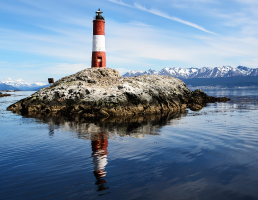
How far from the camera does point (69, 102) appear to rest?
34.1 metres

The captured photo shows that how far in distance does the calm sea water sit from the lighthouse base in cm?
2602

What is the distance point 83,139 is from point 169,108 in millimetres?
21189

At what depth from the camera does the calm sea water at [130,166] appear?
859cm

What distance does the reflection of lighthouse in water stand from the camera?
952cm

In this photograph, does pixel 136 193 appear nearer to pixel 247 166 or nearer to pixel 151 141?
pixel 247 166

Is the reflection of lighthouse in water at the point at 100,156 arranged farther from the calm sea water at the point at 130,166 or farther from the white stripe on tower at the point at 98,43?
the white stripe on tower at the point at 98,43

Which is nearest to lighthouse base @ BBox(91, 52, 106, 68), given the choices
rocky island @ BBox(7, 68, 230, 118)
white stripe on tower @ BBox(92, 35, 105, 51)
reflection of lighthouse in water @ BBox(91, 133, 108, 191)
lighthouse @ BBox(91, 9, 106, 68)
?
lighthouse @ BBox(91, 9, 106, 68)

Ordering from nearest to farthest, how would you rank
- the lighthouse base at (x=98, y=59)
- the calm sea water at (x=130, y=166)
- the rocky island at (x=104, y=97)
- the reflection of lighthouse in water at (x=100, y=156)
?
the calm sea water at (x=130, y=166)
the reflection of lighthouse in water at (x=100, y=156)
the rocky island at (x=104, y=97)
the lighthouse base at (x=98, y=59)

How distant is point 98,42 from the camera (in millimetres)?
42031

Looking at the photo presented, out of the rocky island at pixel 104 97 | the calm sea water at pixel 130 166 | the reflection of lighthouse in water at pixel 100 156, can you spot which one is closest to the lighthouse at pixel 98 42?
the rocky island at pixel 104 97

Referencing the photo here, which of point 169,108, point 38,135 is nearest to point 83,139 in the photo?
point 38,135

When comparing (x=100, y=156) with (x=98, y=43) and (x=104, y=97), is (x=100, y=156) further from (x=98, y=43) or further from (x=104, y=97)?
(x=98, y=43)

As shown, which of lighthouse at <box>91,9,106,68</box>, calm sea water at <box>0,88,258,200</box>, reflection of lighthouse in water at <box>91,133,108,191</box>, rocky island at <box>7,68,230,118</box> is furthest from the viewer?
lighthouse at <box>91,9,106,68</box>

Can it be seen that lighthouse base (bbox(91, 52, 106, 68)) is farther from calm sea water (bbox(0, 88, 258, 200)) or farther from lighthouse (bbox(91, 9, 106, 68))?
calm sea water (bbox(0, 88, 258, 200))
